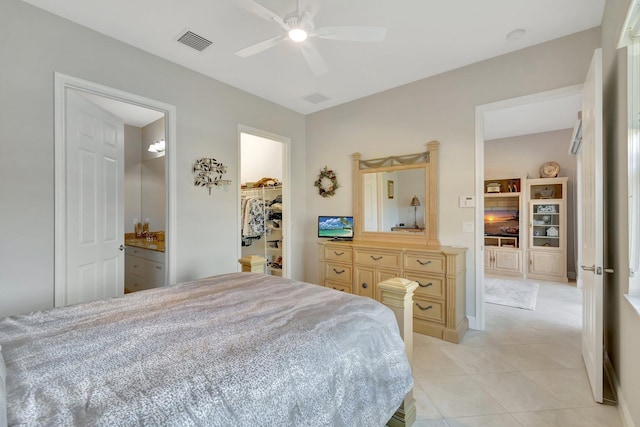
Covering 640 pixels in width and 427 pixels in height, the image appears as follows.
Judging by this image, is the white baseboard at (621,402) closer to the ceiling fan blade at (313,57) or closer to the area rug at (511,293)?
the area rug at (511,293)

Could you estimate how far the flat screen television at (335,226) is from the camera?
12.9 ft

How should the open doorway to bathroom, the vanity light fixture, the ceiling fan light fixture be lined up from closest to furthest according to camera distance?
1. the ceiling fan light fixture
2. the vanity light fixture
3. the open doorway to bathroom

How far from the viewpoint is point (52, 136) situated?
2.18 metres

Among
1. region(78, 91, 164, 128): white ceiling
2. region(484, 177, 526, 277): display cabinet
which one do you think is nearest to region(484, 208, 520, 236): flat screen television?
region(484, 177, 526, 277): display cabinet

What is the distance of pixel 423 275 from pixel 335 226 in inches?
55.8

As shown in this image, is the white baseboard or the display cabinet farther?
the display cabinet

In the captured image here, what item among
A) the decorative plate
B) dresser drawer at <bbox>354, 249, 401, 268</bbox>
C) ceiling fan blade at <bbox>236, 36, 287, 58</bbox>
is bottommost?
dresser drawer at <bbox>354, 249, 401, 268</bbox>

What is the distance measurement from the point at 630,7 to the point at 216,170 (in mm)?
3327

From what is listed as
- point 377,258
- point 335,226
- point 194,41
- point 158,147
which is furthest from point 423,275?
point 158,147

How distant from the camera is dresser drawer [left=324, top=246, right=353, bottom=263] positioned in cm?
355

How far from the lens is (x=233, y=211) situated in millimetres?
3490

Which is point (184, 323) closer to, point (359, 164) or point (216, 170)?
point (216, 170)

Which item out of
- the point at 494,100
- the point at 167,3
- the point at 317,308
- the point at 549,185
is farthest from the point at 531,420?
the point at 549,185

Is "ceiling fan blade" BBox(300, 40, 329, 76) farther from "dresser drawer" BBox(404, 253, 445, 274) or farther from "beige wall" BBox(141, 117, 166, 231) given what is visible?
"beige wall" BBox(141, 117, 166, 231)
